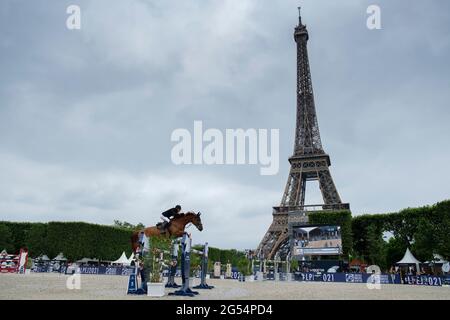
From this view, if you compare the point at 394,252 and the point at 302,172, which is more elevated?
the point at 302,172

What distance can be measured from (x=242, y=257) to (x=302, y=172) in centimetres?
2098

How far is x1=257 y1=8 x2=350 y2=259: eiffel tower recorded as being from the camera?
2050 inches

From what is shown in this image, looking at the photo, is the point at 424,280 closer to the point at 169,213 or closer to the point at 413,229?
the point at 413,229

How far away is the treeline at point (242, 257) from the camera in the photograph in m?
41.1

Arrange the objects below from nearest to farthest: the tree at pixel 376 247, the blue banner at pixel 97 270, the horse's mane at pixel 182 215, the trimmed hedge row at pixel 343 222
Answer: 1. the horse's mane at pixel 182 215
2. the blue banner at pixel 97 270
3. the tree at pixel 376 247
4. the trimmed hedge row at pixel 343 222

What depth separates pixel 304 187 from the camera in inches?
2395

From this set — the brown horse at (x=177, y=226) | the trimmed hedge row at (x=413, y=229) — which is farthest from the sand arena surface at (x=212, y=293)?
the trimmed hedge row at (x=413, y=229)

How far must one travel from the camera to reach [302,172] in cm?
5794

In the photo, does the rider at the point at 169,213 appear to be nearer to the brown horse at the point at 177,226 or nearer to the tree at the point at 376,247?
the brown horse at the point at 177,226

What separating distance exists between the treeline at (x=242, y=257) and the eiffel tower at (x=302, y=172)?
22.6 ft

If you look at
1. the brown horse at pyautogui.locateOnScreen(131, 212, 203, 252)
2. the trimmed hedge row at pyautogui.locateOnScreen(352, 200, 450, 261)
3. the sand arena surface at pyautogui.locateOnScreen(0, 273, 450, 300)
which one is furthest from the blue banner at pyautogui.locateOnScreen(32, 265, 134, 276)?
the trimmed hedge row at pyautogui.locateOnScreen(352, 200, 450, 261)

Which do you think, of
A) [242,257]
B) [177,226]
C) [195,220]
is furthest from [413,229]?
[177,226]
